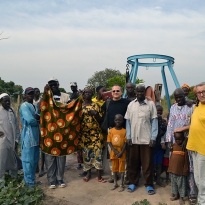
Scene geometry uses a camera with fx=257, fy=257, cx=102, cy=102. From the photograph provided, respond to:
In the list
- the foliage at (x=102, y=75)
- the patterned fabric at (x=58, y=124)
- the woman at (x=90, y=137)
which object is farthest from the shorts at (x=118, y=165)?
the foliage at (x=102, y=75)

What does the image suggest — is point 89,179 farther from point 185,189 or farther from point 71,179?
point 185,189

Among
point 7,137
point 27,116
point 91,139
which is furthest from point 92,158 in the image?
point 7,137

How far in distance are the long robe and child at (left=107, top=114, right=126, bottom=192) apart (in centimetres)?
173

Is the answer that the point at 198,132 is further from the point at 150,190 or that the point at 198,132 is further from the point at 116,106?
the point at 116,106

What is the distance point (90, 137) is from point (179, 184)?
1804 mm

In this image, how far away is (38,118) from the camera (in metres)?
4.55

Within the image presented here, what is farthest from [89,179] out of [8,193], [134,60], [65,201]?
[134,60]

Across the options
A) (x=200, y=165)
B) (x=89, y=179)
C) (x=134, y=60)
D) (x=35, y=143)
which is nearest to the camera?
(x=200, y=165)

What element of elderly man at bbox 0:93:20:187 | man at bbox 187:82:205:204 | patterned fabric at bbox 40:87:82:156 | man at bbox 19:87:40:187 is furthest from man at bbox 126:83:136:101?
elderly man at bbox 0:93:20:187

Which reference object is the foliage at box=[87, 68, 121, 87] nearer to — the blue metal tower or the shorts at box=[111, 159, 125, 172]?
the blue metal tower

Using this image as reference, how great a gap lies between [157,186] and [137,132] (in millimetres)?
1157

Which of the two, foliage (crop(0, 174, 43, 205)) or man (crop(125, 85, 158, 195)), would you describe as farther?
man (crop(125, 85, 158, 195))

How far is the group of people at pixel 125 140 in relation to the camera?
395 cm

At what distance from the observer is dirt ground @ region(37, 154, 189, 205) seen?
13.4 ft
